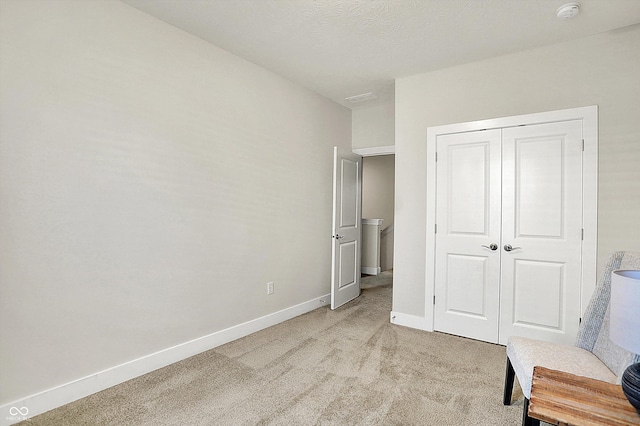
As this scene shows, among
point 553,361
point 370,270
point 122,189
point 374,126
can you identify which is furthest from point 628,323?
point 370,270

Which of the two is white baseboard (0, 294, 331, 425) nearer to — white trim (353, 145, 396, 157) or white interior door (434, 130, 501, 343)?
white interior door (434, 130, 501, 343)

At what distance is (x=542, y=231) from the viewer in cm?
272

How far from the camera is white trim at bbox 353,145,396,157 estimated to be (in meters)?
4.21

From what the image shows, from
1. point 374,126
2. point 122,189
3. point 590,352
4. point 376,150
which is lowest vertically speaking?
point 590,352

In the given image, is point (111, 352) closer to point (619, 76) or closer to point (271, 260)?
point (271, 260)

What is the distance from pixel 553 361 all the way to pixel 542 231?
155 cm

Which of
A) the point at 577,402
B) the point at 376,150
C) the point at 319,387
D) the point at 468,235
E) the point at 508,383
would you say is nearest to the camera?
the point at 577,402

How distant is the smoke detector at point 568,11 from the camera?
2.13 meters

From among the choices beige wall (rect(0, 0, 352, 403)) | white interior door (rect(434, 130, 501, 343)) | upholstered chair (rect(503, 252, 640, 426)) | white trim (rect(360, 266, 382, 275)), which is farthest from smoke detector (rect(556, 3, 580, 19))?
white trim (rect(360, 266, 382, 275))

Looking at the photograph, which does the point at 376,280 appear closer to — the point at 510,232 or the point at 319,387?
the point at 510,232

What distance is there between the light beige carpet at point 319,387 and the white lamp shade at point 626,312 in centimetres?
108

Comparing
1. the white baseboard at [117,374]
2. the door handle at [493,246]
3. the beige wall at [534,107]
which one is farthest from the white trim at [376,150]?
the white baseboard at [117,374]

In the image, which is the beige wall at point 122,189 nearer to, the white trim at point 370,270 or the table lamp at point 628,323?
the table lamp at point 628,323

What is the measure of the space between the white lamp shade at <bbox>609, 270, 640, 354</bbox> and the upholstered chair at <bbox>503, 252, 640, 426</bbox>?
498mm
